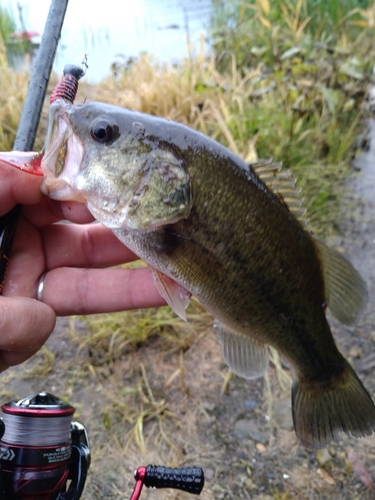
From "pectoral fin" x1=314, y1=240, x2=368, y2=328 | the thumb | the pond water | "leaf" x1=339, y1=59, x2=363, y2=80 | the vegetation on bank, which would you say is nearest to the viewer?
the thumb

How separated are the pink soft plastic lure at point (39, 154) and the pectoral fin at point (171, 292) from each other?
582mm

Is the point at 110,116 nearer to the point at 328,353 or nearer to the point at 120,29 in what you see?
the point at 328,353

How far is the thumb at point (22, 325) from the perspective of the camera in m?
1.49

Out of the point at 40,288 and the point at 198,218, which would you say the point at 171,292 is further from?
the point at 40,288

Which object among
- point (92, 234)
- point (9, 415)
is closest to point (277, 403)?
point (92, 234)

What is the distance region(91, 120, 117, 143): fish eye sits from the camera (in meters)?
1.54

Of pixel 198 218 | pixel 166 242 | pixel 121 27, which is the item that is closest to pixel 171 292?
pixel 166 242

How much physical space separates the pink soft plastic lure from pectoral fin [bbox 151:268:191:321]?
1.91 ft

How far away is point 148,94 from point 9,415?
13.1 feet

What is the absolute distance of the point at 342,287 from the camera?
1.85m

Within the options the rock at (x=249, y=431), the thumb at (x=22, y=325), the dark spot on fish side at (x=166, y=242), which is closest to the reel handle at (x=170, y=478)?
the thumb at (x=22, y=325)

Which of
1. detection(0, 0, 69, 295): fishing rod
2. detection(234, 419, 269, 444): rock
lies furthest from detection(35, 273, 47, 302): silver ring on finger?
detection(234, 419, 269, 444): rock

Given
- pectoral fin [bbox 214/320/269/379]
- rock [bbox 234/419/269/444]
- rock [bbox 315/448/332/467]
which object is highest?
pectoral fin [bbox 214/320/269/379]

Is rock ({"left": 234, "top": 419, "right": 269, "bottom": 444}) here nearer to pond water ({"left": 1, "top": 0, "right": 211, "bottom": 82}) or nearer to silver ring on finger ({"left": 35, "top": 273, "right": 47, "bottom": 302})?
silver ring on finger ({"left": 35, "top": 273, "right": 47, "bottom": 302})
